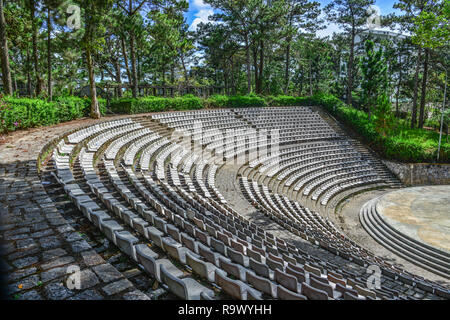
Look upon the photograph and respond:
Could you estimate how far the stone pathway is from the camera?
3.12 meters

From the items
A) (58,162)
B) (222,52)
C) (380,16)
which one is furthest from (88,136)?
(380,16)

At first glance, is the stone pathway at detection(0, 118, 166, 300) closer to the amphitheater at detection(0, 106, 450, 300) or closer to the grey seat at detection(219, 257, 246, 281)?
the amphitheater at detection(0, 106, 450, 300)

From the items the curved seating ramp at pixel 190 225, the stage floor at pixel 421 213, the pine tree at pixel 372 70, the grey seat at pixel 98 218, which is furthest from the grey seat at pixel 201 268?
the pine tree at pixel 372 70

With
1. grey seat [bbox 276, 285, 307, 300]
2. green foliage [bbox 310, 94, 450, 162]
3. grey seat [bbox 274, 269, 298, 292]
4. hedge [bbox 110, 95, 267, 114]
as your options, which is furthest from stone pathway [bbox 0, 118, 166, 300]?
green foliage [bbox 310, 94, 450, 162]

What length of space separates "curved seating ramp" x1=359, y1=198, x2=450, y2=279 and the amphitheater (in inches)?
2.2

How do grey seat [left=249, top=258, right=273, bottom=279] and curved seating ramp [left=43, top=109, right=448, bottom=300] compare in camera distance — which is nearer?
curved seating ramp [left=43, top=109, right=448, bottom=300]

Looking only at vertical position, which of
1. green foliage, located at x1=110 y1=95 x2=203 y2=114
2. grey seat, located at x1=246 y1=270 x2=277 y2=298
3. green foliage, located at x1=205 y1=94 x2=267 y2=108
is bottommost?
grey seat, located at x1=246 y1=270 x2=277 y2=298

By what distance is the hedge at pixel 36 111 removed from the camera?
37.8 feet

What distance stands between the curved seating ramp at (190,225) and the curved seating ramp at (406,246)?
1.70 m

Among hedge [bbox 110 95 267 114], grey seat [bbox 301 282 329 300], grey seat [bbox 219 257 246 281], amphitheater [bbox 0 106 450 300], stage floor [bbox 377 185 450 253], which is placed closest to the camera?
grey seat [bbox 301 282 329 300]

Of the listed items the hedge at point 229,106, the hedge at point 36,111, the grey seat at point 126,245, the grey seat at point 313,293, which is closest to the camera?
the grey seat at point 313,293

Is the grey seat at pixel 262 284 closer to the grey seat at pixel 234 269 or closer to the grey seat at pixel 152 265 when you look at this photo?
the grey seat at pixel 234 269

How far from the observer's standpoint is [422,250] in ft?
33.2

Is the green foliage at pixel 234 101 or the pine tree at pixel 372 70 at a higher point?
the pine tree at pixel 372 70
